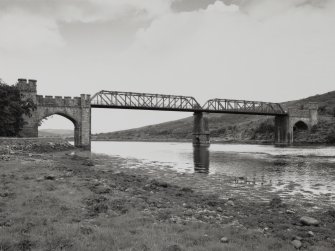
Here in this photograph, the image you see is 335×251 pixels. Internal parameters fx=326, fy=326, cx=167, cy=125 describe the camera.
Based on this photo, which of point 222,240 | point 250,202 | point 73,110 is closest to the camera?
point 222,240

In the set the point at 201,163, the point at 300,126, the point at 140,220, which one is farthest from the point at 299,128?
the point at 140,220

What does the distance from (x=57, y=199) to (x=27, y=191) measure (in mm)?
2014

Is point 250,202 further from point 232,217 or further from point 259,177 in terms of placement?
point 259,177

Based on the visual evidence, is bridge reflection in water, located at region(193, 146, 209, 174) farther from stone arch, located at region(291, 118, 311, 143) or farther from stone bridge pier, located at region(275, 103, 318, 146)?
stone arch, located at region(291, 118, 311, 143)

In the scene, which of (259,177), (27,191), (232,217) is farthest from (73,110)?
(232,217)

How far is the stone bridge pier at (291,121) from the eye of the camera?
109812mm

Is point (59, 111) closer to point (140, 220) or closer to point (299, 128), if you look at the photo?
point (140, 220)

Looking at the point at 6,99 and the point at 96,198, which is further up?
the point at 6,99

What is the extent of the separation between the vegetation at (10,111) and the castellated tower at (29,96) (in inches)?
196

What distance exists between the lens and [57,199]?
12797 millimetres

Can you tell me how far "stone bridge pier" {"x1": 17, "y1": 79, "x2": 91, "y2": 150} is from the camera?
59938mm

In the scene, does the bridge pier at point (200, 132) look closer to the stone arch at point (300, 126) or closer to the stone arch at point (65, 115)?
the stone arch at point (300, 126)

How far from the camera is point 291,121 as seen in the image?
11138 cm

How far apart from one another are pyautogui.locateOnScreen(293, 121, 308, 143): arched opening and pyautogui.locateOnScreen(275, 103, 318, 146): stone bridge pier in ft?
2.60
